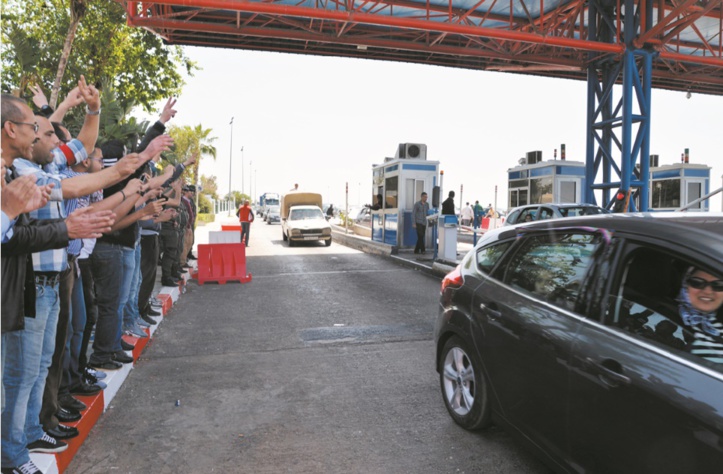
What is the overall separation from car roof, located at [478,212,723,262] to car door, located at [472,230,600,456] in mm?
111

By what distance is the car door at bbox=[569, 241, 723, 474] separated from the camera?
2100 mm

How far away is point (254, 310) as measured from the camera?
862 centimetres

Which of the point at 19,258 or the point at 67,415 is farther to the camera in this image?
the point at 67,415

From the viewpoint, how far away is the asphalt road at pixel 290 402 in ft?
11.6

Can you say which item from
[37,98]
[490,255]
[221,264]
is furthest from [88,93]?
[221,264]

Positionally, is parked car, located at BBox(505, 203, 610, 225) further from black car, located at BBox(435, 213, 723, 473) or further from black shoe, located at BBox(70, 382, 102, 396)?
black shoe, located at BBox(70, 382, 102, 396)

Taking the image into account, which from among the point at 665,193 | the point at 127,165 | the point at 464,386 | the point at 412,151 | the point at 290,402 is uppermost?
the point at 412,151

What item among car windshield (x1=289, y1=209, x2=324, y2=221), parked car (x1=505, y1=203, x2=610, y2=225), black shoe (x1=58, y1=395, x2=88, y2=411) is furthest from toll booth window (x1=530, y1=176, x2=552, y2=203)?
black shoe (x1=58, y1=395, x2=88, y2=411)

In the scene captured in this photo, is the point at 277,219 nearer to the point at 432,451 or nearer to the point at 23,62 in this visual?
the point at 23,62

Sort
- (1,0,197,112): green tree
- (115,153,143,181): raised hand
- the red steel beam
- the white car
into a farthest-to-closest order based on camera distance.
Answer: the white car → (1,0,197,112): green tree → the red steel beam → (115,153,143,181): raised hand

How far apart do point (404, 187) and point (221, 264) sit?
275 inches

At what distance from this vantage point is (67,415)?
150 inches

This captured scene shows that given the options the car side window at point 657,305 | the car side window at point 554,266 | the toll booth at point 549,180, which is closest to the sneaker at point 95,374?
the car side window at point 554,266

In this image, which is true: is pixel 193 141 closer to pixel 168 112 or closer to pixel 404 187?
pixel 404 187
